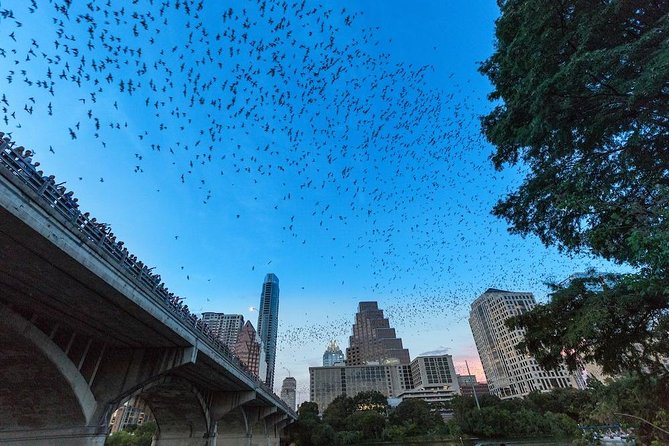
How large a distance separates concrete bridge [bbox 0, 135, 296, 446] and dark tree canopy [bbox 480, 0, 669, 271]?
13.4 meters

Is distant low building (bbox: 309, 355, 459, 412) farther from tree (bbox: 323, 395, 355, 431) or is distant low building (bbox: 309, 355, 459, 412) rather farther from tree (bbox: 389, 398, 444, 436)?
tree (bbox: 389, 398, 444, 436)

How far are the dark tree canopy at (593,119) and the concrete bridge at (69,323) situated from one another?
529 inches

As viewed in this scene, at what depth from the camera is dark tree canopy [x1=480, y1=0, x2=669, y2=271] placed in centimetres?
769

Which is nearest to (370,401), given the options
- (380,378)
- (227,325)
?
(227,325)

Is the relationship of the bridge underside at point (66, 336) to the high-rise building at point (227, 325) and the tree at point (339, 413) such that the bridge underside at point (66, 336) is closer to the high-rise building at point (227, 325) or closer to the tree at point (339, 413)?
the tree at point (339, 413)

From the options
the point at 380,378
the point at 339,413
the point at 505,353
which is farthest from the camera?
the point at 380,378

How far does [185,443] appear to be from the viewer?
93.6ft

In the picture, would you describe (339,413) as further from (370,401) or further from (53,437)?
(53,437)

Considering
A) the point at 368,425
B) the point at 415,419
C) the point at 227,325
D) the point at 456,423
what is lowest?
the point at 456,423

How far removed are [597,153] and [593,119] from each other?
3.84 ft

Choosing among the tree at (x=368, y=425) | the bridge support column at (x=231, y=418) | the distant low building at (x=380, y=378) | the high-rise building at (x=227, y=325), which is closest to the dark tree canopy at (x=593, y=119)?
the bridge support column at (x=231, y=418)

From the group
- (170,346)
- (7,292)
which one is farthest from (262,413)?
(7,292)

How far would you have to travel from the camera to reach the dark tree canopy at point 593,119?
303 inches

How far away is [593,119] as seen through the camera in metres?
10.0
